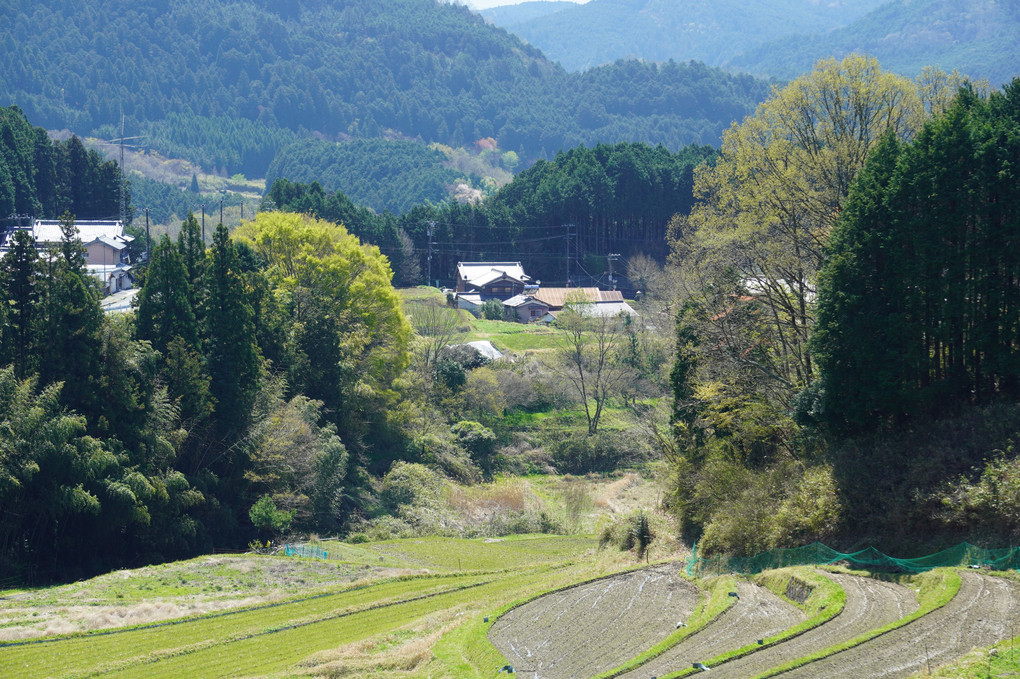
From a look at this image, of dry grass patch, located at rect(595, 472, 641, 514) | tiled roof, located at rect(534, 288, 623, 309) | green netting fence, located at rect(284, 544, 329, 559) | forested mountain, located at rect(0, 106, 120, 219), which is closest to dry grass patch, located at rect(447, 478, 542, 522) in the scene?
dry grass patch, located at rect(595, 472, 641, 514)

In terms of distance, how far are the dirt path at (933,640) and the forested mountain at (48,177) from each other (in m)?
74.3

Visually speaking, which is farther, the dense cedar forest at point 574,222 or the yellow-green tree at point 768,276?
the dense cedar forest at point 574,222

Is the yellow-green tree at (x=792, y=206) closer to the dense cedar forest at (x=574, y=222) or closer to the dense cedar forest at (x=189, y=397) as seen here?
the dense cedar forest at (x=189, y=397)

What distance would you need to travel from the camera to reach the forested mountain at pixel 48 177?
3184 inches

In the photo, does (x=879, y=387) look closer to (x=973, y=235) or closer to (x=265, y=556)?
(x=973, y=235)

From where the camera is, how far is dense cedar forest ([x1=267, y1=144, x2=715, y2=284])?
354ft

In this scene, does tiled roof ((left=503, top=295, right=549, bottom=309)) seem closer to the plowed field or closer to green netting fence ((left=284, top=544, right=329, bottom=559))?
green netting fence ((left=284, top=544, right=329, bottom=559))

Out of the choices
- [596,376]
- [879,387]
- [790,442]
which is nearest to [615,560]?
[790,442]

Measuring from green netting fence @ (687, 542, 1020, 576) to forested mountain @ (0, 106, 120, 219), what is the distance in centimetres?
6615

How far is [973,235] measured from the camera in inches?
1088

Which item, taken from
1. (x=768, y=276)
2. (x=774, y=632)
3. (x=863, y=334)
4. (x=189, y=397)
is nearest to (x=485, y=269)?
(x=189, y=397)

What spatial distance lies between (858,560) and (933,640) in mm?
7109

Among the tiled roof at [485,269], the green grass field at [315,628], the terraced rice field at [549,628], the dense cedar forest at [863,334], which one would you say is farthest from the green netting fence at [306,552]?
the tiled roof at [485,269]

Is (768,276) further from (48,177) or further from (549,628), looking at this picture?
(48,177)
